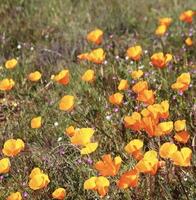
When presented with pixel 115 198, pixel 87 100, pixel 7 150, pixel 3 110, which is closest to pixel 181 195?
pixel 115 198

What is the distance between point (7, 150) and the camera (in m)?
2.98

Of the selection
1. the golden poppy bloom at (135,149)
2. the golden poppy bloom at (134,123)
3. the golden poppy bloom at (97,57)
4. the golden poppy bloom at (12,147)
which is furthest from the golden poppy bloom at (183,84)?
the golden poppy bloom at (12,147)

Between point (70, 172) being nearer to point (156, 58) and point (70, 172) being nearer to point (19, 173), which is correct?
point (19, 173)

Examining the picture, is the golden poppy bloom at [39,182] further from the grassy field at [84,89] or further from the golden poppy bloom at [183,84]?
the golden poppy bloom at [183,84]

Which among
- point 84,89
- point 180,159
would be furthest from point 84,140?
point 84,89

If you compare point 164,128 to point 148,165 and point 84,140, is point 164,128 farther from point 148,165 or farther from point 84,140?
point 84,140

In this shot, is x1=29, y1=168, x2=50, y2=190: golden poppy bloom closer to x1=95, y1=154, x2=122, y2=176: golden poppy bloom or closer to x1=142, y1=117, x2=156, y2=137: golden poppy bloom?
x1=95, y1=154, x2=122, y2=176: golden poppy bloom

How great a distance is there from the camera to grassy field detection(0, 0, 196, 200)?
10.0 ft

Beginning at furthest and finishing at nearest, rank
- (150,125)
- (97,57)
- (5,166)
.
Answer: (97,57) < (5,166) < (150,125)

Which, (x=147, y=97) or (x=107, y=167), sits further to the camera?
(x=147, y=97)

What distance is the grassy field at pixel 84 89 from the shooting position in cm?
306

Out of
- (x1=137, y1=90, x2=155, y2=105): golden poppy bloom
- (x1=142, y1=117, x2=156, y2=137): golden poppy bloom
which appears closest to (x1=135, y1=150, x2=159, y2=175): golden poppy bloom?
(x1=142, y1=117, x2=156, y2=137): golden poppy bloom

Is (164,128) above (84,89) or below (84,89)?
above

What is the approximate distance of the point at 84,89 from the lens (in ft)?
13.2
